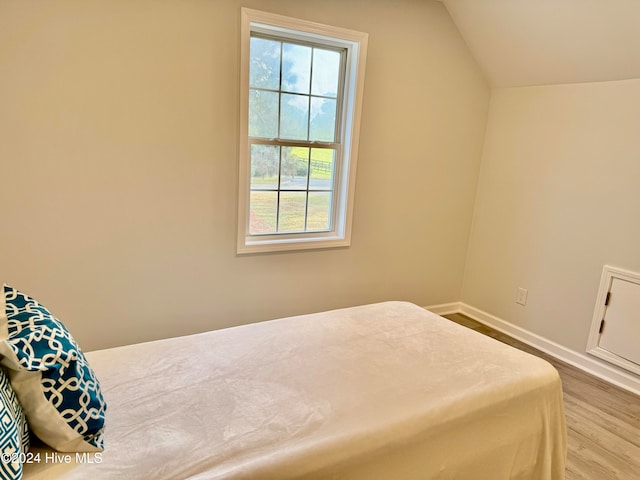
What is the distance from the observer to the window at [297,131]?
256 cm

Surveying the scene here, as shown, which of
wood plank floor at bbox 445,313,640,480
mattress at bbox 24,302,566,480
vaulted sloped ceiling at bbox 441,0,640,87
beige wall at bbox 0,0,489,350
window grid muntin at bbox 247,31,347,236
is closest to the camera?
mattress at bbox 24,302,566,480

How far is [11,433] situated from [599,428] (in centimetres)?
→ 259

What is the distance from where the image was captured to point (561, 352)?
2.98m

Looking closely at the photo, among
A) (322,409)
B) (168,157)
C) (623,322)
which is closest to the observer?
(322,409)

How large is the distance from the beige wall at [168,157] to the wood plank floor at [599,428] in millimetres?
1471

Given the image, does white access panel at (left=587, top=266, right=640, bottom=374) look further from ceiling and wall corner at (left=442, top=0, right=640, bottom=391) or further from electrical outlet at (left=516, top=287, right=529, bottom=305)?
electrical outlet at (left=516, top=287, right=529, bottom=305)

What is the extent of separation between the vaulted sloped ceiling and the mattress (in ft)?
6.31

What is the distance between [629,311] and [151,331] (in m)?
2.95

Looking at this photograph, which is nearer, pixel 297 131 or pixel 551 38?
pixel 551 38

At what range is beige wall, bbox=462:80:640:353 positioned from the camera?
2602 millimetres

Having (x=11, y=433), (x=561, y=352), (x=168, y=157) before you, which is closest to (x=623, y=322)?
(x=561, y=352)

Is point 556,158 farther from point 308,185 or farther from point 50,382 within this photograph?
point 50,382

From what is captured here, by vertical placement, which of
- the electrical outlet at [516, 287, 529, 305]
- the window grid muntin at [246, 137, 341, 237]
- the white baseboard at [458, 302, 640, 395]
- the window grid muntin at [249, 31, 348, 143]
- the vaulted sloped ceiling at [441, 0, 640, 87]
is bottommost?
the white baseboard at [458, 302, 640, 395]

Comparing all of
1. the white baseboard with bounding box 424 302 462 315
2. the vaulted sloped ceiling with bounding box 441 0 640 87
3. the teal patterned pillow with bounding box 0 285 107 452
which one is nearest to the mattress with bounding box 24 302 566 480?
the teal patterned pillow with bounding box 0 285 107 452
